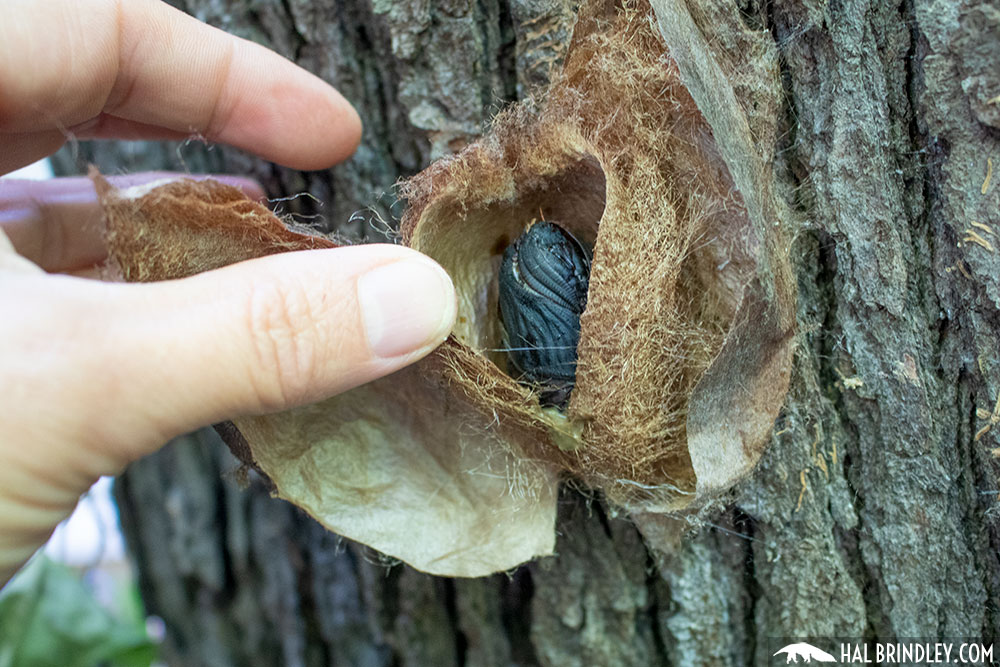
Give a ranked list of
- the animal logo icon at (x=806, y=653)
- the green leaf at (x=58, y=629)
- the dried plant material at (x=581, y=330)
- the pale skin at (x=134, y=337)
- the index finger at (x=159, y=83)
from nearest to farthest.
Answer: the pale skin at (x=134, y=337) < the dried plant material at (x=581, y=330) < the index finger at (x=159, y=83) < the animal logo icon at (x=806, y=653) < the green leaf at (x=58, y=629)

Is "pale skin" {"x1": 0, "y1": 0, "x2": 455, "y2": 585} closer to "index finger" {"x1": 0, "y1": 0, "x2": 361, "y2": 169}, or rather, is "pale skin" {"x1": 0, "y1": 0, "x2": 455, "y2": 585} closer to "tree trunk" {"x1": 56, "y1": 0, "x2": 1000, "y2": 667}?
"index finger" {"x1": 0, "y1": 0, "x2": 361, "y2": 169}

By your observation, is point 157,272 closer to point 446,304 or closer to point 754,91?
point 446,304

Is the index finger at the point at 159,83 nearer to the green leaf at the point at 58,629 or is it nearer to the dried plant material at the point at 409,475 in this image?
the dried plant material at the point at 409,475

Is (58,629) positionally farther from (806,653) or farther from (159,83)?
(806,653)

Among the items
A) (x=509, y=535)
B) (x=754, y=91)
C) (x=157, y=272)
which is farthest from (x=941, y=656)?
(x=157, y=272)

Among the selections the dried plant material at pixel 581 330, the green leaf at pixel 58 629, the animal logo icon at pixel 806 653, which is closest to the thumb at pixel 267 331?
the dried plant material at pixel 581 330

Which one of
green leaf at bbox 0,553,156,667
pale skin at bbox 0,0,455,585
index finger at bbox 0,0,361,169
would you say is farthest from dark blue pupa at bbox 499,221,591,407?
green leaf at bbox 0,553,156,667
